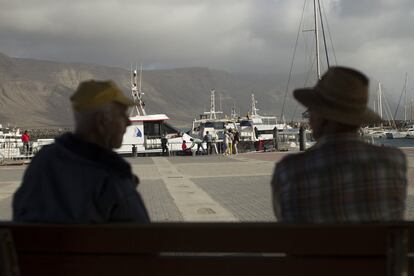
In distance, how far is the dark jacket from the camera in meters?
2.95

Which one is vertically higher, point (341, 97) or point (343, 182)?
point (341, 97)

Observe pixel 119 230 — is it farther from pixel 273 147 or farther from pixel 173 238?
pixel 273 147

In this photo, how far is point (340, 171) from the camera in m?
3.01

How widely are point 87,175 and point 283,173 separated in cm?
95

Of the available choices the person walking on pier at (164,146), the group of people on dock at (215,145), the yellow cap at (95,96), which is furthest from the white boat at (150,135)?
the yellow cap at (95,96)

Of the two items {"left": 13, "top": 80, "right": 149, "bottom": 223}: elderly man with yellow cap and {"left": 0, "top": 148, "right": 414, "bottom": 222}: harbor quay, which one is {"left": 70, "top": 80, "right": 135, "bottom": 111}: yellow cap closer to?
{"left": 13, "top": 80, "right": 149, "bottom": 223}: elderly man with yellow cap

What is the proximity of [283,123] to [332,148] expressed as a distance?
207 feet

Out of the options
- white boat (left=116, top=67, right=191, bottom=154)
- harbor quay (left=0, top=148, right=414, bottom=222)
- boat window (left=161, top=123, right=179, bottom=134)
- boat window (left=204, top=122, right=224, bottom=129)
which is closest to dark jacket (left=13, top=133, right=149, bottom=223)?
harbor quay (left=0, top=148, right=414, bottom=222)

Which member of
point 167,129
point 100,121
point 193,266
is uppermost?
point 100,121

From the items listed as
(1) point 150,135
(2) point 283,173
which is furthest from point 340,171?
(1) point 150,135

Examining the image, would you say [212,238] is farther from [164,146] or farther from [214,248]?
[164,146]

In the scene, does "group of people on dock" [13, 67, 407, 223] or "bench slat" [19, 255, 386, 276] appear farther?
"group of people on dock" [13, 67, 407, 223]

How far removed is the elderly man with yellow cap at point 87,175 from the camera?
9.68ft

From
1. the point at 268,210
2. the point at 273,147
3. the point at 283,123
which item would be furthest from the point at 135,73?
the point at 268,210
